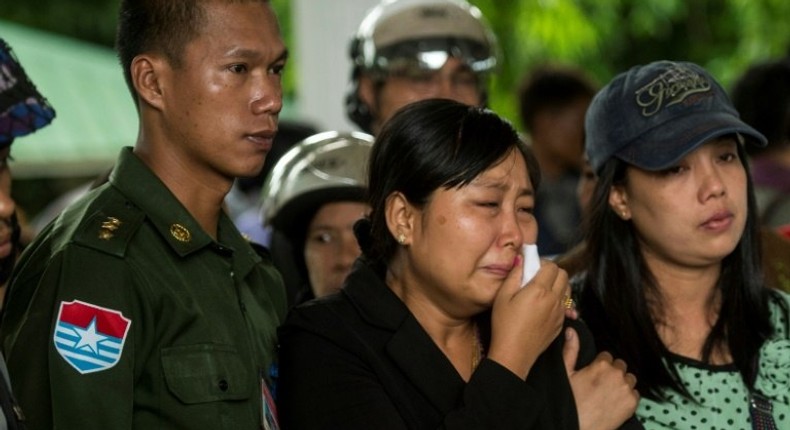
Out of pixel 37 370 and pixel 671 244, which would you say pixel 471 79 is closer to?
pixel 671 244

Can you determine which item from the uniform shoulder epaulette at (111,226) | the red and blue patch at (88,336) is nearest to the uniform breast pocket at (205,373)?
the red and blue patch at (88,336)

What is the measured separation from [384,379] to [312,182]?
1.24 meters

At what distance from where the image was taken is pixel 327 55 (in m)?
7.54

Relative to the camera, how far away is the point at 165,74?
3.31 metres

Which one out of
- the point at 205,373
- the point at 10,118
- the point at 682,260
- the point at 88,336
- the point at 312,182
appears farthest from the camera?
the point at 312,182

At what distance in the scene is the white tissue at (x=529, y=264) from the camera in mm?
3291

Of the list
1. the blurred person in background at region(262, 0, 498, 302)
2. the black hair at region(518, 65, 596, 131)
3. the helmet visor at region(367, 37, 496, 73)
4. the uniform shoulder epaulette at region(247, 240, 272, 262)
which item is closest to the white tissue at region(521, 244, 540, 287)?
the uniform shoulder epaulette at region(247, 240, 272, 262)

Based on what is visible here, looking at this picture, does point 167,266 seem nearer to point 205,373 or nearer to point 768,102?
point 205,373

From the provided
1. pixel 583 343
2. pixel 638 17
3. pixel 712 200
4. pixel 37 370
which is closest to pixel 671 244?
pixel 712 200

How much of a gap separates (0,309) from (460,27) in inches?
81.8

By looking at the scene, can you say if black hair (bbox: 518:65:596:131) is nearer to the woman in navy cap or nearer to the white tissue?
the woman in navy cap

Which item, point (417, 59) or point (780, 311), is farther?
point (417, 59)

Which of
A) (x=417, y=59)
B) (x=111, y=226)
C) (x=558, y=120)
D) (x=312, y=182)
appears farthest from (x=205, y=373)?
(x=558, y=120)

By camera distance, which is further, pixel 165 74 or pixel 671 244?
pixel 671 244
